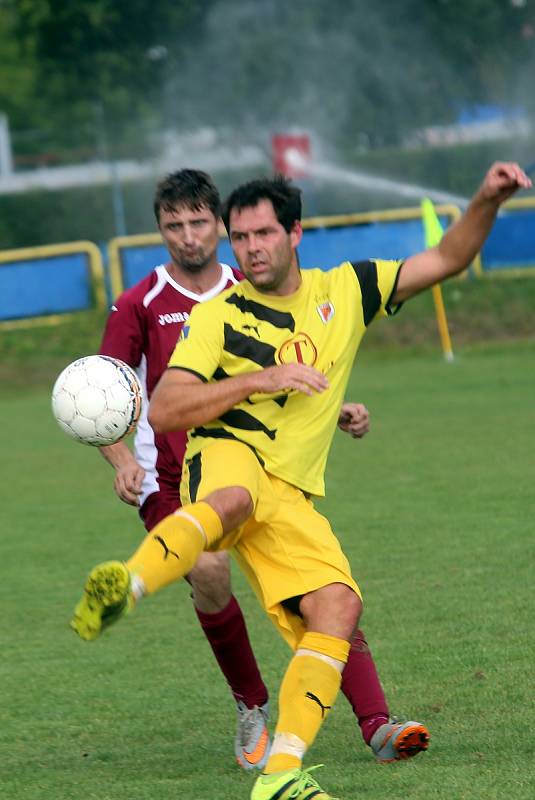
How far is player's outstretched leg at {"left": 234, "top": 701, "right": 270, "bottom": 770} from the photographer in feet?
16.8

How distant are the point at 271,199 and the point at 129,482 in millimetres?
1145

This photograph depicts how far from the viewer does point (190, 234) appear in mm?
5398

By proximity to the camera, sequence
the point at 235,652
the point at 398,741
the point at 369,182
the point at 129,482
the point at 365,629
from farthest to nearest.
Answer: the point at 369,182 → the point at 365,629 → the point at 235,652 → the point at 129,482 → the point at 398,741

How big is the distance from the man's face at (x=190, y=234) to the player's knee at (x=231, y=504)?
1289mm

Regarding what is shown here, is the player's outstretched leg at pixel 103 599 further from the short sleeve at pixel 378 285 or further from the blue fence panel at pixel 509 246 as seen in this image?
the blue fence panel at pixel 509 246

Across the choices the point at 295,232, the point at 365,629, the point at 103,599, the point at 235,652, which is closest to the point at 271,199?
the point at 295,232

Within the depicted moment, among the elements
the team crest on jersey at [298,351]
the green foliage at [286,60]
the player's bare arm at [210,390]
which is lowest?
the player's bare arm at [210,390]

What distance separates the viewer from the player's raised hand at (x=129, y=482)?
5.14 metres

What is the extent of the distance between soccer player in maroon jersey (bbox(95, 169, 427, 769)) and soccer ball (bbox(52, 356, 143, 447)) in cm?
17

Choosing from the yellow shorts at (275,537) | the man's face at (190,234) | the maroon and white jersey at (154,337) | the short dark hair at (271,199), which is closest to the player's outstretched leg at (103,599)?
the yellow shorts at (275,537)

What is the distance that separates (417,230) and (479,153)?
1237cm

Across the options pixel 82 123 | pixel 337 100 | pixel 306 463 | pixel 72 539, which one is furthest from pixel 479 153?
pixel 306 463

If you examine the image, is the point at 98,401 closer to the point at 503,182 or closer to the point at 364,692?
the point at 364,692

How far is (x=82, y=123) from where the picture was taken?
1479 inches
